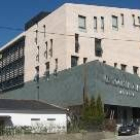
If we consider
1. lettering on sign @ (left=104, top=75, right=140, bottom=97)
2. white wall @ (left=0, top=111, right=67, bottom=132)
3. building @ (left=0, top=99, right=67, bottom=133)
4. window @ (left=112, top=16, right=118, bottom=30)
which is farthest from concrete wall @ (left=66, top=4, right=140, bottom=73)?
white wall @ (left=0, top=111, right=67, bottom=132)

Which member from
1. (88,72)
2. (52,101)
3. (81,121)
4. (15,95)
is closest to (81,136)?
(81,121)

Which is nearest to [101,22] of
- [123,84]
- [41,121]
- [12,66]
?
[123,84]

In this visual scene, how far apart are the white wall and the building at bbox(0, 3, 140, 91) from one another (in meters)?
10.8

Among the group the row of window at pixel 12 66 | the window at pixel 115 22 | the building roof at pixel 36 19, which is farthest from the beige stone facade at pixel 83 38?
the row of window at pixel 12 66

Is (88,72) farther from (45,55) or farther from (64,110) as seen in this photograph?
(45,55)

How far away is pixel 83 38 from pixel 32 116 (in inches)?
686

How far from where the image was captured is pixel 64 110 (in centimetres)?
4872

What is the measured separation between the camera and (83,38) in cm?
5975

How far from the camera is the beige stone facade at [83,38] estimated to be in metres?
58.7

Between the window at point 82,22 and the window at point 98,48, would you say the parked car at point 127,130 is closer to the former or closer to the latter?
the window at point 98,48

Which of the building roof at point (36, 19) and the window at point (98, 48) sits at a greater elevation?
the building roof at point (36, 19)

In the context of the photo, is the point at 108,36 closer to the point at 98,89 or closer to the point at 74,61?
the point at 74,61

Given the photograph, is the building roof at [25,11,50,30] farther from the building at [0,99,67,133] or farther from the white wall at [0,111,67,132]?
the white wall at [0,111,67,132]

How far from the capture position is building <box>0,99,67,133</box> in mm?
43125
